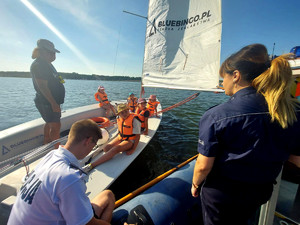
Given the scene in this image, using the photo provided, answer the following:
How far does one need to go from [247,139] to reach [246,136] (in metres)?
0.02

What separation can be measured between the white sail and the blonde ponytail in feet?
12.0

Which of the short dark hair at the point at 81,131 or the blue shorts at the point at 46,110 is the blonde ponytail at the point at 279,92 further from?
the blue shorts at the point at 46,110

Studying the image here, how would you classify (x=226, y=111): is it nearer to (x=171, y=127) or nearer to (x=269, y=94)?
(x=269, y=94)

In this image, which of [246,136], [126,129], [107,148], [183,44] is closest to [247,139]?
[246,136]

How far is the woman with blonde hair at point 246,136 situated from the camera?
32.1 inches

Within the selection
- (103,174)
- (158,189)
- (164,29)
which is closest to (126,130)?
(103,174)

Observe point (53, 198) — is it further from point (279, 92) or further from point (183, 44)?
point (183, 44)

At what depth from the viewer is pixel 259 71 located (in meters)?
0.92

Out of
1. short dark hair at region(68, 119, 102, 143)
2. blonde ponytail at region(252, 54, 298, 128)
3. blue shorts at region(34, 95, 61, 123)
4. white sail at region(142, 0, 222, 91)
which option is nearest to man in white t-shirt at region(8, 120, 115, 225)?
short dark hair at region(68, 119, 102, 143)

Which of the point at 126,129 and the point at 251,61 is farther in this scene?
the point at 126,129

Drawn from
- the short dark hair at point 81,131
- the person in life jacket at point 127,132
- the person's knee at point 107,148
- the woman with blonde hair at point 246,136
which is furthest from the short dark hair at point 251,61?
the person's knee at point 107,148

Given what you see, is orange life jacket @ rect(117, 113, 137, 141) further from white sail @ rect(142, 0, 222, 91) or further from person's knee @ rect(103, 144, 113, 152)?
white sail @ rect(142, 0, 222, 91)

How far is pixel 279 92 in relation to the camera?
80cm

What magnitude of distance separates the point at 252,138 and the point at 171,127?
599 centimetres
